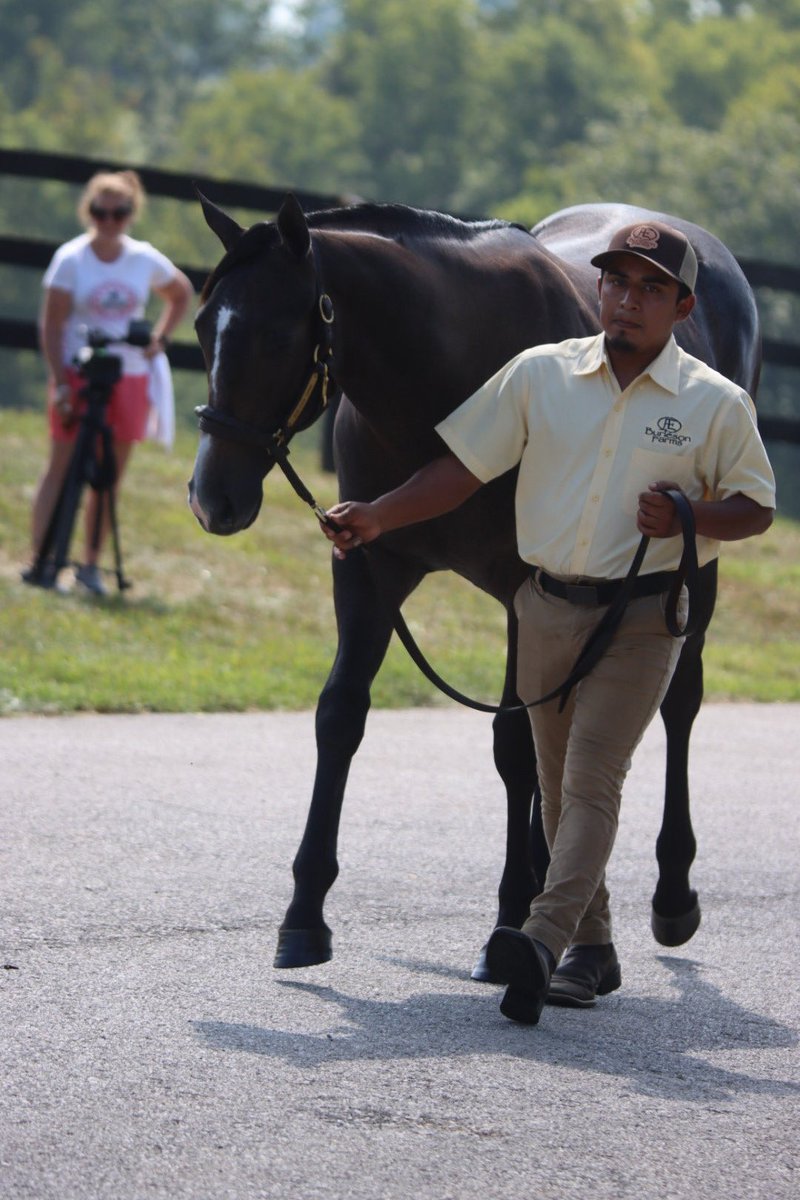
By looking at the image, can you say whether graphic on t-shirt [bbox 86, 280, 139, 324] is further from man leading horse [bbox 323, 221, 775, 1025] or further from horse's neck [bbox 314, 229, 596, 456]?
man leading horse [bbox 323, 221, 775, 1025]

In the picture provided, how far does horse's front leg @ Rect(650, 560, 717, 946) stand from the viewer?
5.32 metres

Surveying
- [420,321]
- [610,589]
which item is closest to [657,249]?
[420,321]

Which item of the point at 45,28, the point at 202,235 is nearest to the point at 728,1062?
the point at 202,235

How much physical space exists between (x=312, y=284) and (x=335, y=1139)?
6.31ft

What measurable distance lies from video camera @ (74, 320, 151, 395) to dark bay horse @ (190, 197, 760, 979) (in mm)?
4921

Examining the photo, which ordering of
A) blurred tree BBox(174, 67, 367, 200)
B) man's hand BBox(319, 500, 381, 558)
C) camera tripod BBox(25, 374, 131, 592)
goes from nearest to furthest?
man's hand BBox(319, 500, 381, 558)
camera tripod BBox(25, 374, 131, 592)
blurred tree BBox(174, 67, 367, 200)

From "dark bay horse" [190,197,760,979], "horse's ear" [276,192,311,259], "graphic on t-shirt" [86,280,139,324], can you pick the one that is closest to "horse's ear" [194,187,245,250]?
"dark bay horse" [190,197,760,979]

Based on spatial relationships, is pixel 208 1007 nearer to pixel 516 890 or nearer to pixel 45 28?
pixel 516 890

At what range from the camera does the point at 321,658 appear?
963 cm

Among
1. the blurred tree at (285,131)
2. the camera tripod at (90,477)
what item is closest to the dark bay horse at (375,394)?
the camera tripod at (90,477)

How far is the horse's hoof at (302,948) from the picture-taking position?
4.73m

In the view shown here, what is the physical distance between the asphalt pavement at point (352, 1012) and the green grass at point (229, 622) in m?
1.34

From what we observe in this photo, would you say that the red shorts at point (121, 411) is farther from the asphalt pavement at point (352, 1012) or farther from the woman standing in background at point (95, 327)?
the asphalt pavement at point (352, 1012)

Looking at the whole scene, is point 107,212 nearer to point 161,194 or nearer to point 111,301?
point 111,301
